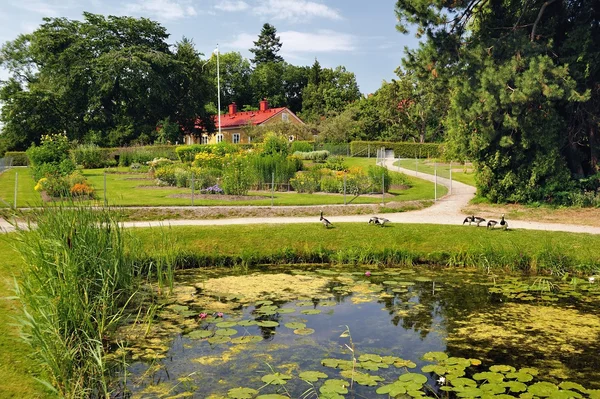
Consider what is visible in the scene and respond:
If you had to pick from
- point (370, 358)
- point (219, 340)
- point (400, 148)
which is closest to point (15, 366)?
point (219, 340)

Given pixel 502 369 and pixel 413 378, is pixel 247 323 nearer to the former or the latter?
pixel 413 378

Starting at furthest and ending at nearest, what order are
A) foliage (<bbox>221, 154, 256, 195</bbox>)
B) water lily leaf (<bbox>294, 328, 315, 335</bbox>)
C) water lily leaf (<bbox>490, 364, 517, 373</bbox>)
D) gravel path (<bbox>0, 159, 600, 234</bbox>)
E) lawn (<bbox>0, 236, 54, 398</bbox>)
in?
foliage (<bbox>221, 154, 256, 195</bbox>), gravel path (<bbox>0, 159, 600, 234</bbox>), water lily leaf (<bbox>294, 328, 315, 335</bbox>), water lily leaf (<bbox>490, 364, 517, 373</bbox>), lawn (<bbox>0, 236, 54, 398</bbox>)

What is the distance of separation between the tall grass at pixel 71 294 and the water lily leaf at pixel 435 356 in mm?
3733

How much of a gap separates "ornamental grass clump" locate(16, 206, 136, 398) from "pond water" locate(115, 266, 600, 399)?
0.52 metres

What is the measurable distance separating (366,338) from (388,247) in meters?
5.26

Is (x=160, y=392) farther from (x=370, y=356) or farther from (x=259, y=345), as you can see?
(x=370, y=356)

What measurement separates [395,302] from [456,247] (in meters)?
3.86

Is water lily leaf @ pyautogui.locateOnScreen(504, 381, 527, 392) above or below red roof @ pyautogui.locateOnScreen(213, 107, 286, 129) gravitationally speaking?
below

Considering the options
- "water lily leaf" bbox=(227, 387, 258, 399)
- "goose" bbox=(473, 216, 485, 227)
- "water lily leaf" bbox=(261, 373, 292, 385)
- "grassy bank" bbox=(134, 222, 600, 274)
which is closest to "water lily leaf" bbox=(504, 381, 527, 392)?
"water lily leaf" bbox=(261, 373, 292, 385)

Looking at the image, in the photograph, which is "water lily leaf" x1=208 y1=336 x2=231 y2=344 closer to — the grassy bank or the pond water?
the pond water

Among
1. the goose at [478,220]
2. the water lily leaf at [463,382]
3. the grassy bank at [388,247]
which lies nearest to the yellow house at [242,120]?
the goose at [478,220]

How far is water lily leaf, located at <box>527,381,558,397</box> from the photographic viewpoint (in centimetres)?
538

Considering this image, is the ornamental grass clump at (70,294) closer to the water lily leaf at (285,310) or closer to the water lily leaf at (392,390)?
the water lily leaf at (285,310)

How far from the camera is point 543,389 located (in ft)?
17.9
